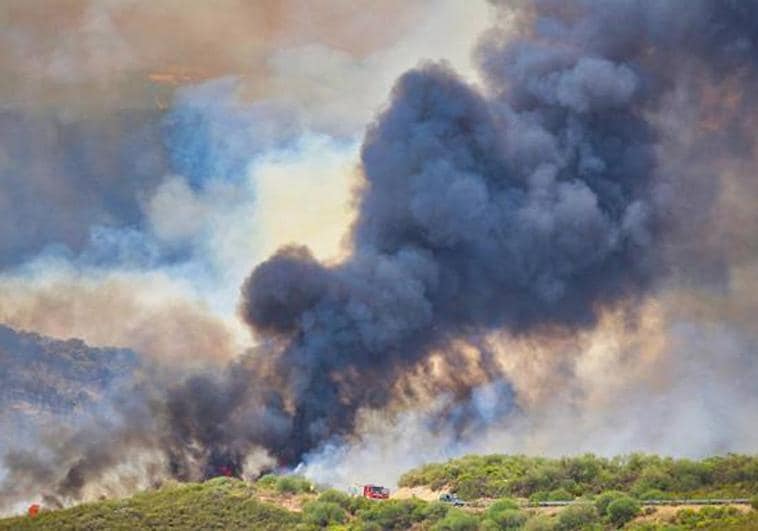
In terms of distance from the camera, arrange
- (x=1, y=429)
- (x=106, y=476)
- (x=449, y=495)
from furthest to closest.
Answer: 1. (x=1, y=429)
2. (x=106, y=476)
3. (x=449, y=495)

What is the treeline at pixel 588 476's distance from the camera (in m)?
83.8

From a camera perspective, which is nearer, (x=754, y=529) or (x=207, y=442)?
(x=754, y=529)

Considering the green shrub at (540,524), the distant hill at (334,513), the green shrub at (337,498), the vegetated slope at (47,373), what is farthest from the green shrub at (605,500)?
the vegetated slope at (47,373)

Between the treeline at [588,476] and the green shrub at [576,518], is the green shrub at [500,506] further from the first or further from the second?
the green shrub at [576,518]

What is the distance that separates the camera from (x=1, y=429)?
111 meters

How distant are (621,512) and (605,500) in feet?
6.79

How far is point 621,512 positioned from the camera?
78438 millimetres

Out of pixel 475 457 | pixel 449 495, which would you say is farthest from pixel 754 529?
pixel 475 457

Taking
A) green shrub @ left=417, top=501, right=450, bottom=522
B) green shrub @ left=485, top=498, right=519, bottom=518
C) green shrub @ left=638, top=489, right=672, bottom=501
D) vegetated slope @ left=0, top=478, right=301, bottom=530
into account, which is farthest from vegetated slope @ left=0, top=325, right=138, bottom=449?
green shrub @ left=638, top=489, right=672, bottom=501

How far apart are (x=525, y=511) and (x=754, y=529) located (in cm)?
1343

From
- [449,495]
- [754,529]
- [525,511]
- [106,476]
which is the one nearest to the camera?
[754,529]

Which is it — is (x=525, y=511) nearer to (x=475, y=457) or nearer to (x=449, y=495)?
(x=449, y=495)

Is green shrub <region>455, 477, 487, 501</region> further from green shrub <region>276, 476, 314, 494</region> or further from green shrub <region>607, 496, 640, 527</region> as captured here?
green shrub <region>607, 496, 640, 527</region>

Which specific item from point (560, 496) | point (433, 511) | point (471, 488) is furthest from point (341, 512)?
point (560, 496)
